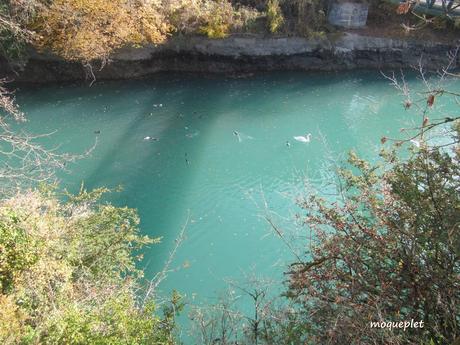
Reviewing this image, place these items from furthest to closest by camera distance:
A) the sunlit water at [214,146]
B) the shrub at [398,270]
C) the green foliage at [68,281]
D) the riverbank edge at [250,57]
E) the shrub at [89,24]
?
the riverbank edge at [250,57] → the shrub at [89,24] → the sunlit water at [214,146] → the green foliage at [68,281] → the shrub at [398,270]

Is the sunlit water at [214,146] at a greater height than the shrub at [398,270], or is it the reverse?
the shrub at [398,270]

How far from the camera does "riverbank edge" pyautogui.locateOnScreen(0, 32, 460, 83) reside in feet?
53.9

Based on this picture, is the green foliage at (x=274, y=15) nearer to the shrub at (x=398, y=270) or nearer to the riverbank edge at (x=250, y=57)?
the riverbank edge at (x=250, y=57)

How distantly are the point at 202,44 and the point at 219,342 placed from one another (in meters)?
14.5

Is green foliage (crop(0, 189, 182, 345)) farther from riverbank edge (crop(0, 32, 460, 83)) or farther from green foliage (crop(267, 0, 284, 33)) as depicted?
green foliage (crop(267, 0, 284, 33))

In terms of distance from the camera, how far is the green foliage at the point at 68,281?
4641mm

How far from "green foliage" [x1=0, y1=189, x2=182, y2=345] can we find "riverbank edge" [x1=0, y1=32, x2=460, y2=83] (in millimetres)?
10705

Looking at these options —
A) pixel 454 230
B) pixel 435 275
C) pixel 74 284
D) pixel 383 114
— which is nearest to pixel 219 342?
pixel 74 284

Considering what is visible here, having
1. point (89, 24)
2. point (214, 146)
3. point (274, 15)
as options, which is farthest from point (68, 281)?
point (274, 15)

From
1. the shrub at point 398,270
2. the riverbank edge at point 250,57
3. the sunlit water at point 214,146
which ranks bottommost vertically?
the sunlit water at point 214,146

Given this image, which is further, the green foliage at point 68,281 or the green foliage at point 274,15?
the green foliage at point 274,15

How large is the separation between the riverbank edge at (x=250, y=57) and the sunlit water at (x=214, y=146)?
2.33 ft

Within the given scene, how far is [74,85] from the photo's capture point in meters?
16.1

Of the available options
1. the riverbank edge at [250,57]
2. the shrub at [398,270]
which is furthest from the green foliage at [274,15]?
the shrub at [398,270]
